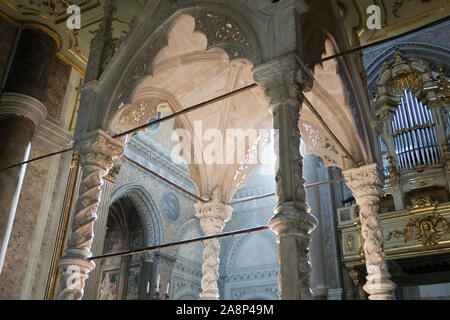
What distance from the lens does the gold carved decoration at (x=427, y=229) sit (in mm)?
9180

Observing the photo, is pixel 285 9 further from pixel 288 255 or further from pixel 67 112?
pixel 67 112

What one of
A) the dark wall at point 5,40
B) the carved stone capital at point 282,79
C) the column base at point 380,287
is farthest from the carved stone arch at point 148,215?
the carved stone capital at point 282,79

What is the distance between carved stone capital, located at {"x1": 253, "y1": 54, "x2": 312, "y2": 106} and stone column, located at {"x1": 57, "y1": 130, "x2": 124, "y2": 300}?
234 centimetres

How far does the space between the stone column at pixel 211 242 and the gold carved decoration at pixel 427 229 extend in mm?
Result: 4311

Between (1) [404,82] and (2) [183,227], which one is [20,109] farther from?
(1) [404,82]

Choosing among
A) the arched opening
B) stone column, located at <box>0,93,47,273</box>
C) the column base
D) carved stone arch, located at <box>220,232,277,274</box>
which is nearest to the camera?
the column base

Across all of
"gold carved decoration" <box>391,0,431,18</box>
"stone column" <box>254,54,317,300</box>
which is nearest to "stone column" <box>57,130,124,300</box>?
"stone column" <box>254,54,317,300</box>

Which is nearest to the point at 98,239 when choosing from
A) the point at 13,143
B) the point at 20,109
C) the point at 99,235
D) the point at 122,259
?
the point at 99,235

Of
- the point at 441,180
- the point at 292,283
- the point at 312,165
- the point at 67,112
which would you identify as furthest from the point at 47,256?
the point at 441,180

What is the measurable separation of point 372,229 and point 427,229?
4.01 metres

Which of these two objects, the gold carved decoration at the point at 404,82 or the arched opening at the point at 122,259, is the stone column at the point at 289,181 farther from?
the arched opening at the point at 122,259

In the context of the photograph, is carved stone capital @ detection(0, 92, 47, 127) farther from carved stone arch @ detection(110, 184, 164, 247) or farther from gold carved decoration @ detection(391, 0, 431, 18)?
gold carved decoration @ detection(391, 0, 431, 18)

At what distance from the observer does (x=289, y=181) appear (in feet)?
13.1

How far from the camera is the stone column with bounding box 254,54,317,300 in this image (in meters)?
3.67
